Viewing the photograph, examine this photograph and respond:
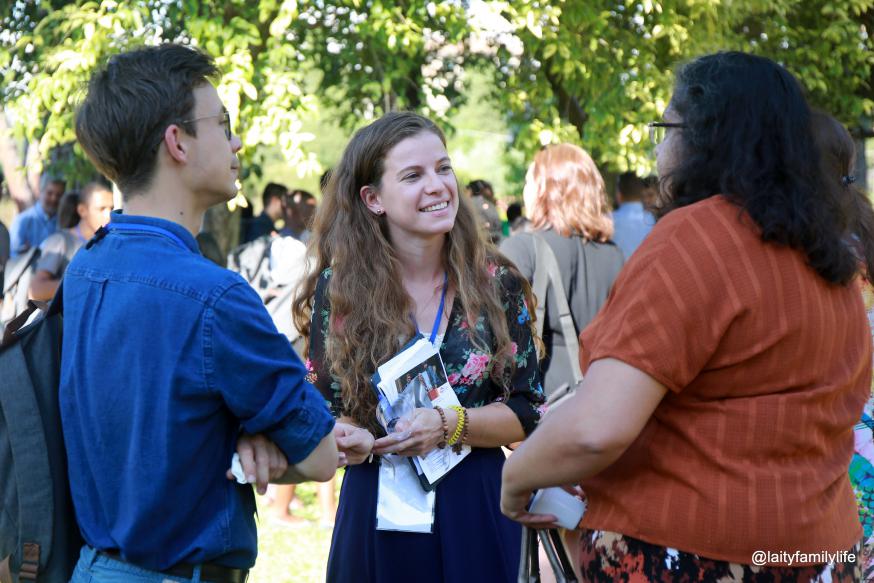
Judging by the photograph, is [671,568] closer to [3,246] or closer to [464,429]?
[464,429]

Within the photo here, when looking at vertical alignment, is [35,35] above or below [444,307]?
above

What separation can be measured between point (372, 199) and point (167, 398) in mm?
1400

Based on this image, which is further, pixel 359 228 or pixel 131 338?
pixel 359 228

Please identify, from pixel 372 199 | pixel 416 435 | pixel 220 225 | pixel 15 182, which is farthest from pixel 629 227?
pixel 15 182

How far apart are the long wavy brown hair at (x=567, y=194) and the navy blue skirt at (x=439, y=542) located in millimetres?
2859

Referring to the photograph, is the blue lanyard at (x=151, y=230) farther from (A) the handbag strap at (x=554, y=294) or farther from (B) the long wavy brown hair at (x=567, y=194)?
(B) the long wavy brown hair at (x=567, y=194)

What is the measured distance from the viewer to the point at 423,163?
10.2 feet

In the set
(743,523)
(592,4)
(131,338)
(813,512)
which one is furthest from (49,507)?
(592,4)

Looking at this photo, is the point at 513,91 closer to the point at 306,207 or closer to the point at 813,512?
the point at 306,207

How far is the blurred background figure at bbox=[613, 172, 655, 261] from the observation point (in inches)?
309

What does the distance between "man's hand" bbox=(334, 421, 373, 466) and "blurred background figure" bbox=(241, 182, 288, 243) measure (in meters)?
6.61

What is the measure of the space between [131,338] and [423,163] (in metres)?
1.38

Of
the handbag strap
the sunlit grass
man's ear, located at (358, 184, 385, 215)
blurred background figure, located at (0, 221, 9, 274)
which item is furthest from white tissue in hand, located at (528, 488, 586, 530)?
blurred background figure, located at (0, 221, 9, 274)

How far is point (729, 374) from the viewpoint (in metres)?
1.90
